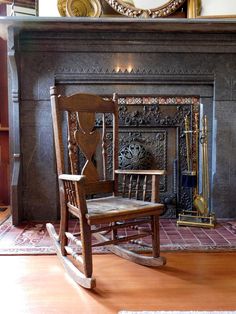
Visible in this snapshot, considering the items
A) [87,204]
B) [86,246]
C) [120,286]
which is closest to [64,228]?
[87,204]

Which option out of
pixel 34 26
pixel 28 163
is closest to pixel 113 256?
pixel 28 163

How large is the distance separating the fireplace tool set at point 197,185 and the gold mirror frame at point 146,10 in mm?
933

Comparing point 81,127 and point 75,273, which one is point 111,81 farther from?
point 75,273

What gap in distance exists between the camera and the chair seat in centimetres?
145

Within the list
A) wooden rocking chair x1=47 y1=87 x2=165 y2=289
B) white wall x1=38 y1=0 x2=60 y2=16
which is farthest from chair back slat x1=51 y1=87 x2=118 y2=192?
white wall x1=38 y1=0 x2=60 y2=16

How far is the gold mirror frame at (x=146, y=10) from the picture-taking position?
2.58 m

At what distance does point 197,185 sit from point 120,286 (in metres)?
1.36

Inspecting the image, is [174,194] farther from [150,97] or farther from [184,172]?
[150,97]

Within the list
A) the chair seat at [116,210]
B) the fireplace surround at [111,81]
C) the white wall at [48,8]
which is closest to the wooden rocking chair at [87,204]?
the chair seat at [116,210]

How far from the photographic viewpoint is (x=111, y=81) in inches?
102

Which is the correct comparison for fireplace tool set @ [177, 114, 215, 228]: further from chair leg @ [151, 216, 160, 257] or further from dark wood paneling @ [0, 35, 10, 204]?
dark wood paneling @ [0, 35, 10, 204]

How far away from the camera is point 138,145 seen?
2.64 m

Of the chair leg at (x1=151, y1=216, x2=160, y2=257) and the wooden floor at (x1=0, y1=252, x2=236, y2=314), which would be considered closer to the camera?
the wooden floor at (x1=0, y1=252, x2=236, y2=314)

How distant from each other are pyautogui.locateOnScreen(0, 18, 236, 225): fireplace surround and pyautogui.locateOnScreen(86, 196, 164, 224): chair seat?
3.29 feet
